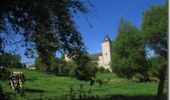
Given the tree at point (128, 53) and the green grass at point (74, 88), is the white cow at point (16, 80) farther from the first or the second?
the tree at point (128, 53)

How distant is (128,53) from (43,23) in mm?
59027

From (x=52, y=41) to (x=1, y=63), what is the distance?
1.45 metres

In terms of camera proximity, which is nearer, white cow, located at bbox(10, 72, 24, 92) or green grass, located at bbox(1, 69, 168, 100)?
white cow, located at bbox(10, 72, 24, 92)

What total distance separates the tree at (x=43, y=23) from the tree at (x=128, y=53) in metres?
48.3

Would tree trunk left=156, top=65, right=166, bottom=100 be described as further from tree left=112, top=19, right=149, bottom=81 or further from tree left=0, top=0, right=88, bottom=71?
tree left=112, top=19, right=149, bottom=81

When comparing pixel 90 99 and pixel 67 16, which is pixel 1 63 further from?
pixel 90 99

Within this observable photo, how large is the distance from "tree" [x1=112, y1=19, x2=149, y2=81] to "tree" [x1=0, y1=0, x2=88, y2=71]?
48.3 metres

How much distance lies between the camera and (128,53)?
226 feet

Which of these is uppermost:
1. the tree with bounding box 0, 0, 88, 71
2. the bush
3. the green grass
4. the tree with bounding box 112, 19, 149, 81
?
the tree with bounding box 112, 19, 149, 81

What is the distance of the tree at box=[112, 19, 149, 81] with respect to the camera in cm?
6181

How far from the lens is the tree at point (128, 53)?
61812 mm

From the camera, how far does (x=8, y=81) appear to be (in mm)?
9945

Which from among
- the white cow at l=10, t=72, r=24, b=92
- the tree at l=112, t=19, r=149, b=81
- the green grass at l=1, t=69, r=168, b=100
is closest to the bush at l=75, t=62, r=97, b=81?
the green grass at l=1, t=69, r=168, b=100

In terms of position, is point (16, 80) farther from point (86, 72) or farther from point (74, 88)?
point (74, 88)
